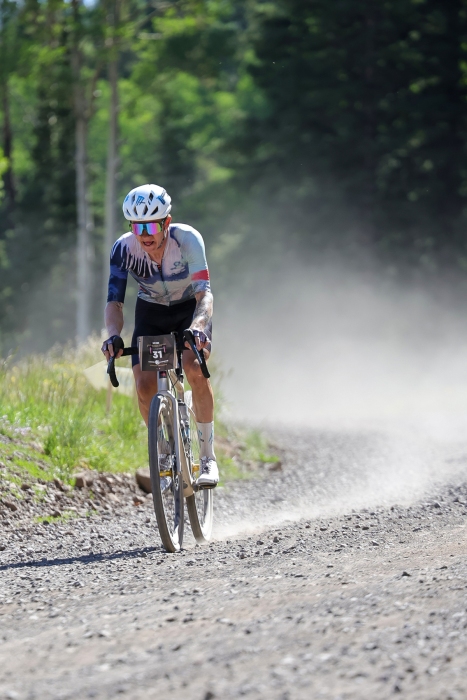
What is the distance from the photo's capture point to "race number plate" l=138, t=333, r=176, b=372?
20.7 feet

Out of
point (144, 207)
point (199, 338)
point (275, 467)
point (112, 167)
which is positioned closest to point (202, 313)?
point (199, 338)

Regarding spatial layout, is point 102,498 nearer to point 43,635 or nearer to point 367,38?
point 43,635

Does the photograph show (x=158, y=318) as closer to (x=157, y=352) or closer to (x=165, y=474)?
(x=157, y=352)

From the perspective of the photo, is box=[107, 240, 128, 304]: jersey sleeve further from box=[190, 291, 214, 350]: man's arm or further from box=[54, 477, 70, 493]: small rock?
box=[54, 477, 70, 493]: small rock

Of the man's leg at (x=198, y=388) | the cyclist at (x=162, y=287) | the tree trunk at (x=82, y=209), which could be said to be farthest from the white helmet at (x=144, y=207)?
the tree trunk at (x=82, y=209)

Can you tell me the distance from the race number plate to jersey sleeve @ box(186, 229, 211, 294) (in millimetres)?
412

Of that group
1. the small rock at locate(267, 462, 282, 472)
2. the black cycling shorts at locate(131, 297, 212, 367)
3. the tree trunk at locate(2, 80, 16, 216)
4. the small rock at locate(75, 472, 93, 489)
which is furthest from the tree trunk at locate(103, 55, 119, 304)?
the black cycling shorts at locate(131, 297, 212, 367)

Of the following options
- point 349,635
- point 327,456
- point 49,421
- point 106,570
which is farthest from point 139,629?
point 327,456

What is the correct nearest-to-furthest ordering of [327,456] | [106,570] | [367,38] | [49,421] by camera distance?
[106,570]
[49,421]
[327,456]
[367,38]

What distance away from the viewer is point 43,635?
164 inches

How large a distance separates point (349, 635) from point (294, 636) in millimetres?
207

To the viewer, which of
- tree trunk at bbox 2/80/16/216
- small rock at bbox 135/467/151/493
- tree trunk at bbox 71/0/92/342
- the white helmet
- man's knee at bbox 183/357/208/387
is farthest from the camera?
tree trunk at bbox 2/80/16/216

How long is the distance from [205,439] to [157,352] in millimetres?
830

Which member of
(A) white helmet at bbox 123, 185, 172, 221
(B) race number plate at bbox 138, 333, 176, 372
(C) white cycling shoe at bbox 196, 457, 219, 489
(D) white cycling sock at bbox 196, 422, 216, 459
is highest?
(A) white helmet at bbox 123, 185, 172, 221
